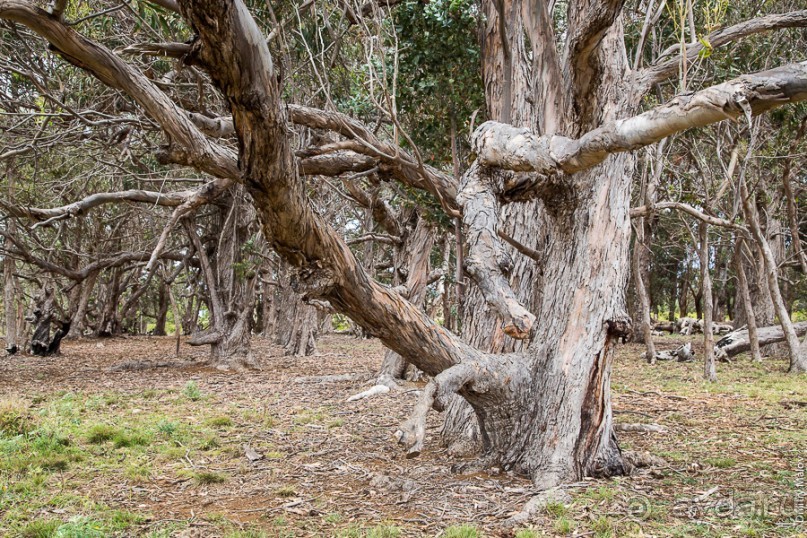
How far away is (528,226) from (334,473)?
2641 mm

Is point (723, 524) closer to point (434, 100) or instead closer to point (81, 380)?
point (434, 100)

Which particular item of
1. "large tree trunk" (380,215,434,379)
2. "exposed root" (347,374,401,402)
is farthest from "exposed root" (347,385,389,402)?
"large tree trunk" (380,215,434,379)

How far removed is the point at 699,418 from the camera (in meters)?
6.31

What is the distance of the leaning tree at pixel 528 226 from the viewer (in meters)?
2.99

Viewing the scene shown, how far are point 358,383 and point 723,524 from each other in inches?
269

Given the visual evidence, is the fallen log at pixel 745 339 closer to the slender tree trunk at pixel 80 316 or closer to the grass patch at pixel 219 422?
the grass patch at pixel 219 422

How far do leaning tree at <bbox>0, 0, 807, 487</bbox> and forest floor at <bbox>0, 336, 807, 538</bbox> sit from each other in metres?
0.45

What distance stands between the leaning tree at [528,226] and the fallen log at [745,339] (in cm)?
949

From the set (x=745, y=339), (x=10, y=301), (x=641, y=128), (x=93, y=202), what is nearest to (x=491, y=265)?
(x=641, y=128)

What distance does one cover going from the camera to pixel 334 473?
15.1 ft

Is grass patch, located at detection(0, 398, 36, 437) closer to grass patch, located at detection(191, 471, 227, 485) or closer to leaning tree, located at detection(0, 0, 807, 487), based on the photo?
grass patch, located at detection(191, 471, 227, 485)

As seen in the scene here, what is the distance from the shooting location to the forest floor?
3.44 meters

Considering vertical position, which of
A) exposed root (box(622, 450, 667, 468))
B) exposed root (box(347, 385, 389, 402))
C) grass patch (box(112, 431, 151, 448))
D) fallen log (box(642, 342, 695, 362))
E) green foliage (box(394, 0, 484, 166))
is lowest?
grass patch (box(112, 431, 151, 448))

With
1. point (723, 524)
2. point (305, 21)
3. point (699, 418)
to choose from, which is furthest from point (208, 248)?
point (723, 524)
